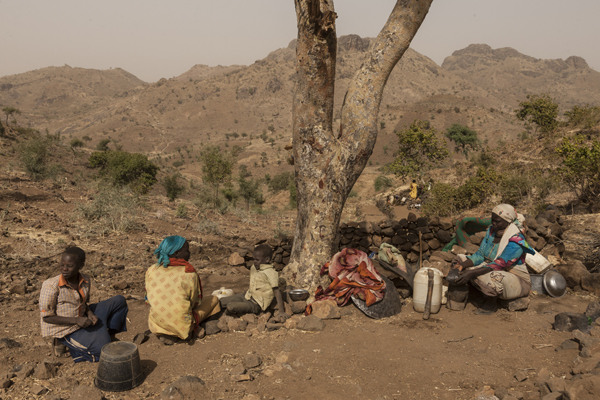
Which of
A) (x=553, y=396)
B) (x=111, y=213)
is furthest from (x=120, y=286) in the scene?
(x=553, y=396)

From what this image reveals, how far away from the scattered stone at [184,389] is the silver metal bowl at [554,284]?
4.31 meters

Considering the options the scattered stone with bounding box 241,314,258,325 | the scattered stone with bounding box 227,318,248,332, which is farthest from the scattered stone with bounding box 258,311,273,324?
the scattered stone with bounding box 227,318,248,332

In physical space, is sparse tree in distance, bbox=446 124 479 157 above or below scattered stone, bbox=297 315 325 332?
above

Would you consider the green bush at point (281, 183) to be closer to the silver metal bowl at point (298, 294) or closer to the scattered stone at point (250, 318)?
the silver metal bowl at point (298, 294)

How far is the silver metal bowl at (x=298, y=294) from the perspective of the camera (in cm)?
517

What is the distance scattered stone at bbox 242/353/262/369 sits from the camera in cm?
381

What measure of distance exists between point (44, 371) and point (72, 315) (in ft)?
1.76

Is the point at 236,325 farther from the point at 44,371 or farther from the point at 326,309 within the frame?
the point at 44,371

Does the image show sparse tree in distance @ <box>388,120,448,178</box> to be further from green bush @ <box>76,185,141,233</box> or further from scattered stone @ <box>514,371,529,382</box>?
scattered stone @ <box>514,371,529,382</box>

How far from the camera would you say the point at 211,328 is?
15.0 feet

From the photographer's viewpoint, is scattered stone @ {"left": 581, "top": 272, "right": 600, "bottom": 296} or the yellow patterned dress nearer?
the yellow patterned dress

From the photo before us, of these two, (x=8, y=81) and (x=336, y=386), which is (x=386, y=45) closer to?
(x=336, y=386)

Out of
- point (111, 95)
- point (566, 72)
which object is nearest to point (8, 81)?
point (111, 95)

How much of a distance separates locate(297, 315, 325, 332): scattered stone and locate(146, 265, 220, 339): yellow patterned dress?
1.20 meters
